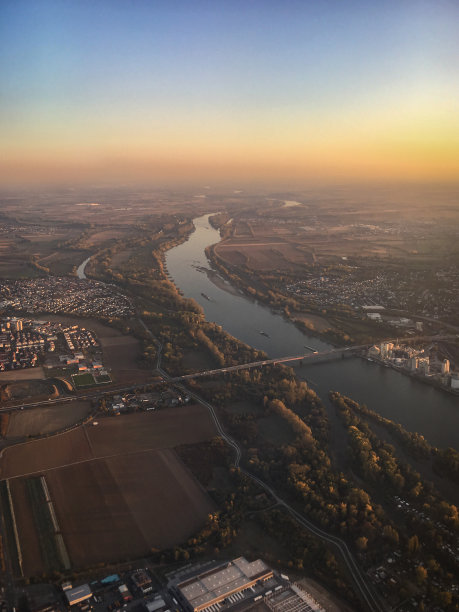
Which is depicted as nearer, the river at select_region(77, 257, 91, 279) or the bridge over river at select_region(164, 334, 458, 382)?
the bridge over river at select_region(164, 334, 458, 382)

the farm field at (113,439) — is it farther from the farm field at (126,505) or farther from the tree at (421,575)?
the tree at (421,575)

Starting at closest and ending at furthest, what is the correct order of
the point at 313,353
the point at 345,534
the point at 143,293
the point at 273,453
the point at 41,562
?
the point at 41,562
the point at 345,534
the point at 273,453
the point at 313,353
the point at 143,293

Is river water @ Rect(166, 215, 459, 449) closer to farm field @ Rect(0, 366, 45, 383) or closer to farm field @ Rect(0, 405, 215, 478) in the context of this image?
farm field @ Rect(0, 405, 215, 478)

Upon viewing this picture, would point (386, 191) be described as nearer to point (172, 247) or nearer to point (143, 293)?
point (172, 247)

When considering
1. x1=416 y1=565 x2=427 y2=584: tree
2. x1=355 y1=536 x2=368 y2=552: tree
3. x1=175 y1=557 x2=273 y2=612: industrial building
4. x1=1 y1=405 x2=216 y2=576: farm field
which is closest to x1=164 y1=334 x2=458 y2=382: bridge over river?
x1=1 y1=405 x2=216 y2=576: farm field

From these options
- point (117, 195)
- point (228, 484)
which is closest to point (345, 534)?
point (228, 484)

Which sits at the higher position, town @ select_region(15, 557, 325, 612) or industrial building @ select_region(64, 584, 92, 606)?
industrial building @ select_region(64, 584, 92, 606)

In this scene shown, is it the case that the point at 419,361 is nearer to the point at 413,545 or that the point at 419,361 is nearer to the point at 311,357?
the point at 311,357
